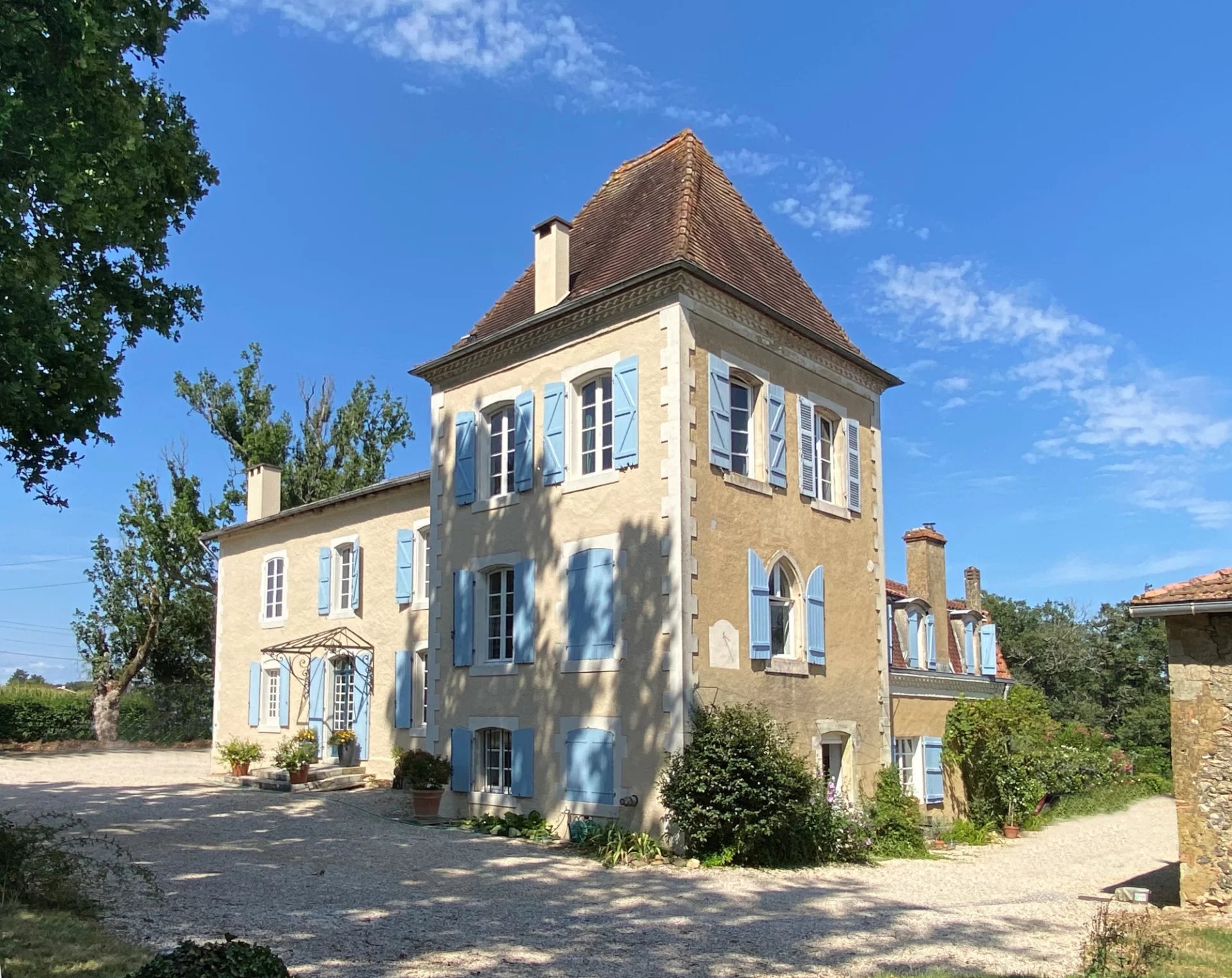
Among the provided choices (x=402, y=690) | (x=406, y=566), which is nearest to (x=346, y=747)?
(x=402, y=690)

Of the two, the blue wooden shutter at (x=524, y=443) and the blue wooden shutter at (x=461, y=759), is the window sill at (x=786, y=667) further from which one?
the blue wooden shutter at (x=461, y=759)

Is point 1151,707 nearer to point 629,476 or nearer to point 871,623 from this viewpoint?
point 871,623

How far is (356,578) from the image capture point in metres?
20.1

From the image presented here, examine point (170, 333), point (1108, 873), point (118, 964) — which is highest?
point (170, 333)

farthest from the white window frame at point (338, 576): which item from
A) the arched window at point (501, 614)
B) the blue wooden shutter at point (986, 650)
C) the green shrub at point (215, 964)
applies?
the green shrub at point (215, 964)

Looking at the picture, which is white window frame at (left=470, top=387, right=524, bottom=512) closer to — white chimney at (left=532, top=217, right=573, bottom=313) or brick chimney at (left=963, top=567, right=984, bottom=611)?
white chimney at (left=532, top=217, right=573, bottom=313)

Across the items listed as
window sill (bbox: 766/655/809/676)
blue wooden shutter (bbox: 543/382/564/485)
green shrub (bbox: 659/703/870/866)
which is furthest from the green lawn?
window sill (bbox: 766/655/809/676)

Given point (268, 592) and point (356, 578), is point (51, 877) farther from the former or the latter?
point (268, 592)

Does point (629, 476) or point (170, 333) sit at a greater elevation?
point (170, 333)

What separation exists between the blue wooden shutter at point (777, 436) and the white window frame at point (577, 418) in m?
2.26

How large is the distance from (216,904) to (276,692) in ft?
47.1

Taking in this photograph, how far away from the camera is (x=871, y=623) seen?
1612 centimetres

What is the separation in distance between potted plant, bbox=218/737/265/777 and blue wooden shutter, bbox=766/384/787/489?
38.2ft

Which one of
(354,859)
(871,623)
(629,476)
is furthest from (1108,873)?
(354,859)
